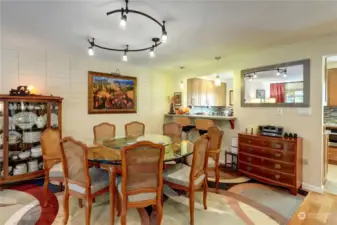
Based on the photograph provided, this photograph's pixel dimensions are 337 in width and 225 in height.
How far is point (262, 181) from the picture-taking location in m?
3.18

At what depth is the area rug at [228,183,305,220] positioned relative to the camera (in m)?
2.47

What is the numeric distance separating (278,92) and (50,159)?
12.4 ft

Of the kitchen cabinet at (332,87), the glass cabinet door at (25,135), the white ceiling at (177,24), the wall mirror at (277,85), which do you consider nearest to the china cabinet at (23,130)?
the glass cabinet door at (25,135)

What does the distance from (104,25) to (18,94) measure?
1.96 meters

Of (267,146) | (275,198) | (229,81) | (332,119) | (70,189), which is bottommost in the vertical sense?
(275,198)

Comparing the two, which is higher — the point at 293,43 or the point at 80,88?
the point at 293,43

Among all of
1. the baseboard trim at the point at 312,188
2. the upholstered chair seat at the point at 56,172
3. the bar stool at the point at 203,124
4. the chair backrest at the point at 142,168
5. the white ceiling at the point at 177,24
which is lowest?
the baseboard trim at the point at 312,188

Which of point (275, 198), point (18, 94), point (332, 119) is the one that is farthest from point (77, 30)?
point (332, 119)

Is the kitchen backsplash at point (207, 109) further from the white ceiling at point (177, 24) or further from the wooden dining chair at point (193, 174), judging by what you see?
the wooden dining chair at point (193, 174)

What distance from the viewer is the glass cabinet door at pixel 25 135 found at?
3172 mm

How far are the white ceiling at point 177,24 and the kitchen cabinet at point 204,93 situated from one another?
203 centimetres

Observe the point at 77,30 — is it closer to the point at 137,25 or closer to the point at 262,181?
the point at 137,25

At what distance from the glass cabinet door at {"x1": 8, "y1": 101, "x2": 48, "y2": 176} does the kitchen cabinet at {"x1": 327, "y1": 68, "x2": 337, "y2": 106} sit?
5.85 meters

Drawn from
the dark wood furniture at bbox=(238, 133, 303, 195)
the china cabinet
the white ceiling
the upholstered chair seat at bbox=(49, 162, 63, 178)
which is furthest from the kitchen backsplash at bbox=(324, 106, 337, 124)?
the china cabinet
